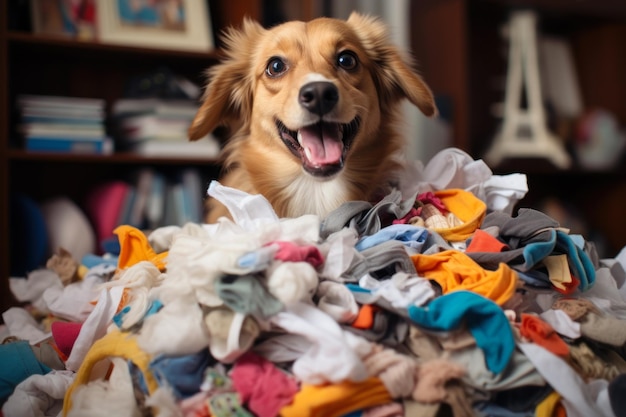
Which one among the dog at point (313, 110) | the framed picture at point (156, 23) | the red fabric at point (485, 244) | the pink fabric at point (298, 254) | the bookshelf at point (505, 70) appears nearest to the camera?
the pink fabric at point (298, 254)

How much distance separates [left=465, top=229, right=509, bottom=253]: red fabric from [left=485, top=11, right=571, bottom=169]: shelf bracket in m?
1.95

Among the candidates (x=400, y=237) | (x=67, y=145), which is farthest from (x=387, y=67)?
(x=67, y=145)

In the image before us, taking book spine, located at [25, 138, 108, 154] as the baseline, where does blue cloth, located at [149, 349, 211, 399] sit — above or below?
below

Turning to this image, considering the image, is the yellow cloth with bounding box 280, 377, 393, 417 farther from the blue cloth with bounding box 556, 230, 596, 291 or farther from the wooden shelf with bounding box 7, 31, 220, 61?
the wooden shelf with bounding box 7, 31, 220, 61

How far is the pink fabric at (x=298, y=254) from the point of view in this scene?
70 cm

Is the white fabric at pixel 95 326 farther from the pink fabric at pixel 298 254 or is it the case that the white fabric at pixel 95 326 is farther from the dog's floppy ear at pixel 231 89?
the dog's floppy ear at pixel 231 89

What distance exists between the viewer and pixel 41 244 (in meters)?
1.89

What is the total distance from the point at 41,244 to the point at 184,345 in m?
1.48

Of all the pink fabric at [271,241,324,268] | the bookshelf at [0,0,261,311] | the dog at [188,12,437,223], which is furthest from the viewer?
the bookshelf at [0,0,261,311]

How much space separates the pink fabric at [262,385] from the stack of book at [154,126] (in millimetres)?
1556

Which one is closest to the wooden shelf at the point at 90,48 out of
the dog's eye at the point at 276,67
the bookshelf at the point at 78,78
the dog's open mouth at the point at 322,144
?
the bookshelf at the point at 78,78

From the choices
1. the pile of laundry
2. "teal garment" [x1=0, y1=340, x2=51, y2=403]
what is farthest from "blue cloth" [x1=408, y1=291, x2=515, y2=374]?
"teal garment" [x1=0, y1=340, x2=51, y2=403]

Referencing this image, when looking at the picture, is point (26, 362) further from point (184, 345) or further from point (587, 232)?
point (587, 232)

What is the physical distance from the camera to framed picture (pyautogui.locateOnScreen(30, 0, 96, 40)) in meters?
2.05
